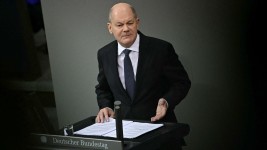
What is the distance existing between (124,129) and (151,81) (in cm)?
48

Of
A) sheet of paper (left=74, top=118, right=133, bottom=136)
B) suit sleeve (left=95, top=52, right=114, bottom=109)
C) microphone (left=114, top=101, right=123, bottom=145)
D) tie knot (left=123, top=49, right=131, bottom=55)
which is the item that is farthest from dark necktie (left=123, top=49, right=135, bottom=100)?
microphone (left=114, top=101, right=123, bottom=145)

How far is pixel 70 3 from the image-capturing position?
2879 mm

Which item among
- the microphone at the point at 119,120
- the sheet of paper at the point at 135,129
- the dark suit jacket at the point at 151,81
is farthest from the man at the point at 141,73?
the microphone at the point at 119,120

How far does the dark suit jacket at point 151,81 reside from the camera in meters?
2.61

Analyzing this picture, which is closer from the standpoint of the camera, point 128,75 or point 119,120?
point 119,120

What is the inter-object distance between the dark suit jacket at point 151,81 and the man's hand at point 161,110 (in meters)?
0.05

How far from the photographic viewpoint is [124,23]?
2535 mm

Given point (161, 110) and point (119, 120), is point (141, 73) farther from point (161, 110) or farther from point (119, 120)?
point (119, 120)

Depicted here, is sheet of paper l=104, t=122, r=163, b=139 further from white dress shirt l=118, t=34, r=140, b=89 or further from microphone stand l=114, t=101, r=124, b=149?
white dress shirt l=118, t=34, r=140, b=89

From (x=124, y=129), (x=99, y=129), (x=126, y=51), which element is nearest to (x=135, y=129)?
(x=124, y=129)

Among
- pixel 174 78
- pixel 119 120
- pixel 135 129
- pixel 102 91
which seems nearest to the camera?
pixel 119 120

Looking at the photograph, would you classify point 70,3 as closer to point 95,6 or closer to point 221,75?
point 95,6

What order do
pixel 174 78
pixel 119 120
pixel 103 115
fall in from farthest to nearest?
pixel 174 78 → pixel 103 115 → pixel 119 120

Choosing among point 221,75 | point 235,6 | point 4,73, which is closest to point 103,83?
point 221,75
